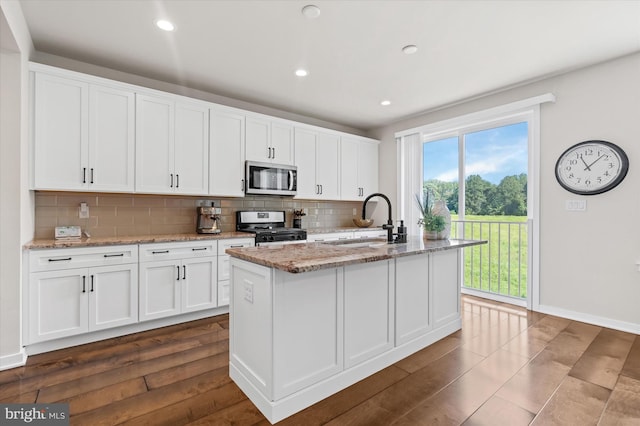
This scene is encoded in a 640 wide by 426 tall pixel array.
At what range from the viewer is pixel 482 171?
14.4 feet

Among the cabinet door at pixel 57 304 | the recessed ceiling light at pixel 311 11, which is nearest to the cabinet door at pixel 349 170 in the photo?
the recessed ceiling light at pixel 311 11

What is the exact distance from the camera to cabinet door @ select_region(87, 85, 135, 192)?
9.75ft

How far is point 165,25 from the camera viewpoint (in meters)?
2.56

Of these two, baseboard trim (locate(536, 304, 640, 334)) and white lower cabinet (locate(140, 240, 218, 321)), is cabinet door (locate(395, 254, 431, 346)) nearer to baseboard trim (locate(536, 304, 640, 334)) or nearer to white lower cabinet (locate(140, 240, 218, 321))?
baseboard trim (locate(536, 304, 640, 334))

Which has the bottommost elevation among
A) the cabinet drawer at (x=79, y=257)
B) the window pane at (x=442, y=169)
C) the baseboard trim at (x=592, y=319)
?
the baseboard trim at (x=592, y=319)

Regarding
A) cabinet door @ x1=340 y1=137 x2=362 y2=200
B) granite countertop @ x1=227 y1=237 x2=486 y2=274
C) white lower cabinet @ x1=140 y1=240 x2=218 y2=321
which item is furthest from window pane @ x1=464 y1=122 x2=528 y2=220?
white lower cabinet @ x1=140 y1=240 x2=218 y2=321

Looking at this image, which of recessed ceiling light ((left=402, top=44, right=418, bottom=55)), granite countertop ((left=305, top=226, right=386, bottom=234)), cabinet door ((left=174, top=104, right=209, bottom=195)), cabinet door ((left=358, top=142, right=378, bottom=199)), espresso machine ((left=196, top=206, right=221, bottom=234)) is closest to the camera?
recessed ceiling light ((left=402, top=44, right=418, bottom=55))

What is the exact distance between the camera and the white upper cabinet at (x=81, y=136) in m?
2.74

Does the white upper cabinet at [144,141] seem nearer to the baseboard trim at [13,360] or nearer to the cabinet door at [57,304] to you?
the cabinet door at [57,304]

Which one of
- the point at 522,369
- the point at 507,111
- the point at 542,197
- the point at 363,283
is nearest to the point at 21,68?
the point at 363,283

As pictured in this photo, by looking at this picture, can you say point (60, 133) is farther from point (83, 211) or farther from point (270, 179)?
point (270, 179)

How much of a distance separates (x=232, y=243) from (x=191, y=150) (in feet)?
3.80

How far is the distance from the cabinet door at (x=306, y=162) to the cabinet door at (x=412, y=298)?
7.84 feet

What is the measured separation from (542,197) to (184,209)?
4.27 metres
